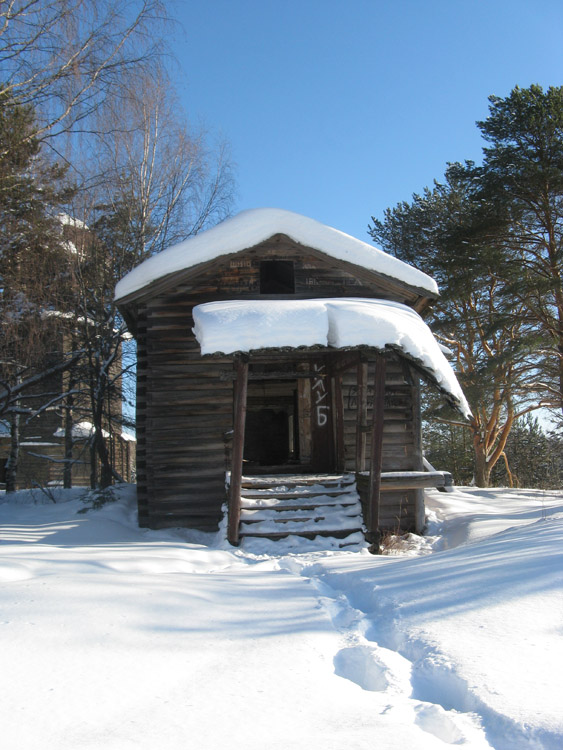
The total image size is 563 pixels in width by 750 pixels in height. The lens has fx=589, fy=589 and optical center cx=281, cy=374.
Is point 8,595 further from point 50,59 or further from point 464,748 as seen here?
point 50,59

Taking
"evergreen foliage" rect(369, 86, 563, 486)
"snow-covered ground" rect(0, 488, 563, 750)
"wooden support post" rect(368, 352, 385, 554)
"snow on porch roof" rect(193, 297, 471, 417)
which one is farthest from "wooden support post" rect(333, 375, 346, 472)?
"evergreen foliage" rect(369, 86, 563, 486)

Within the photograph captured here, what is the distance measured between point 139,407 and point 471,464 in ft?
75.1

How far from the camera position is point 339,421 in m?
10.4

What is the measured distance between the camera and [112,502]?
451 inches

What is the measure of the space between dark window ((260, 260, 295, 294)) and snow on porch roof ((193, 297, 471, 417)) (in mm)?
4221

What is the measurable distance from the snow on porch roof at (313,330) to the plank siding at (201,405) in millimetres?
1941

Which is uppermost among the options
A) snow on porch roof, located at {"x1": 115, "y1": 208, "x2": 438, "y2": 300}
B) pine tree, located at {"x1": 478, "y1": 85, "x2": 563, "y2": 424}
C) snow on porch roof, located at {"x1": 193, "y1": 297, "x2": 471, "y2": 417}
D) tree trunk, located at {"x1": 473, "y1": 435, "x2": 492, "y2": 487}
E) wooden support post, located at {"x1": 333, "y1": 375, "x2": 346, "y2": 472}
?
pine tree, located at {"x1": 478, "y1": 85, "x2": 563, "y2": 424}

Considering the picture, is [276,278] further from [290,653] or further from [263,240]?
[290,653]

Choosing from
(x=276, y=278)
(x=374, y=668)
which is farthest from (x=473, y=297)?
(x=374, y=668)

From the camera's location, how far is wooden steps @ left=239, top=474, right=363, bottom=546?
28.1 ft

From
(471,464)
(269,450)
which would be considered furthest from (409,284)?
(471,464)

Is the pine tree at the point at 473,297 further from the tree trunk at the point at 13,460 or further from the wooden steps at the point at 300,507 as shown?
the tree trunk at the point at 13,460

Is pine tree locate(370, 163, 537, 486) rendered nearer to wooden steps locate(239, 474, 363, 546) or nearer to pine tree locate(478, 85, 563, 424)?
pine tree locate(478, 85, 563, 424)

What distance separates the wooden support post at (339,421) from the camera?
34.0 ft
